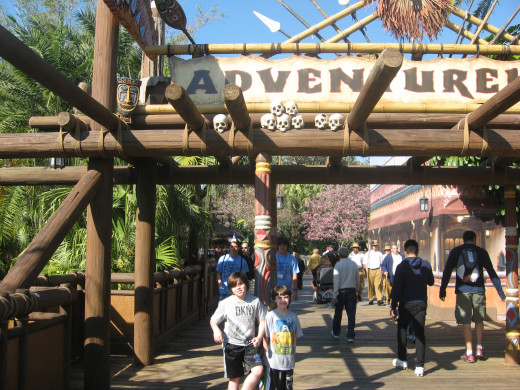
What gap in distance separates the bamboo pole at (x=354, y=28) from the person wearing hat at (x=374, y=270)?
23.3 ft

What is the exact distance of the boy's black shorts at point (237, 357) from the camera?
16.0 ft

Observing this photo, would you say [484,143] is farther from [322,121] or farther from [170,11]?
[170,11]

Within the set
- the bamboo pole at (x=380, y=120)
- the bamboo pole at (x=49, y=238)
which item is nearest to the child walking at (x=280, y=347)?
the bamboo pole at (x=49, y=238)

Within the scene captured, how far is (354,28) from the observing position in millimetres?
7195

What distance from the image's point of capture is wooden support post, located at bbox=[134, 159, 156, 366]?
720 cm

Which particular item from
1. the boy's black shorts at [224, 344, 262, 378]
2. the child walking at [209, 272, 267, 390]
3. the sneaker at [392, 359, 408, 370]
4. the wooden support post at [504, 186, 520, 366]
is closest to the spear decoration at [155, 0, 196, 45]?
the child walking at [209, 272, 267, 390]

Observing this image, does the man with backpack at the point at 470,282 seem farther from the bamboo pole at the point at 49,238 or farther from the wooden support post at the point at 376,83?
the bamboo pole at the point at 49,238

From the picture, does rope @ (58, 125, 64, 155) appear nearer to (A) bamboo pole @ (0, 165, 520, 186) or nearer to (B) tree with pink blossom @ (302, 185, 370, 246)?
(A) bamboo pole @ (0, 165, 520, 186)

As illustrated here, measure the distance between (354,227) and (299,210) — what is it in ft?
12.3

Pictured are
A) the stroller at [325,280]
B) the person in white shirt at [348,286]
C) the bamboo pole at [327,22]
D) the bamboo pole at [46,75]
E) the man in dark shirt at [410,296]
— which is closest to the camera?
the bamboo pole at [46,75]

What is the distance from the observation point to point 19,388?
184 inches

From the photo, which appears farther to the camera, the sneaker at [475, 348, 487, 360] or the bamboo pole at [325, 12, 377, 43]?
the sneaker at [475, 348, 487, 360]

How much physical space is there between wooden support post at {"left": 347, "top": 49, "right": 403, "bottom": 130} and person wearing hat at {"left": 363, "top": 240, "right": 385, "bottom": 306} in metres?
8.33

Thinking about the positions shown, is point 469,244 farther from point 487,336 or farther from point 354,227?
point 354,227
